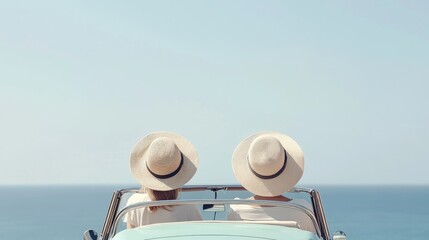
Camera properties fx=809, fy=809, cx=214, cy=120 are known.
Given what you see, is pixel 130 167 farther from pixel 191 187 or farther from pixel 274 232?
pixel 274 232

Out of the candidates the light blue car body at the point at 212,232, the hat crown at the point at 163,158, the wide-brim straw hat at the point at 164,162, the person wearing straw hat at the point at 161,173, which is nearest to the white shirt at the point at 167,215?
the person wearing straw hat at the point at 161,173

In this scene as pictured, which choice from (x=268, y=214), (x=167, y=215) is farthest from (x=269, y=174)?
(x=167, y=215)

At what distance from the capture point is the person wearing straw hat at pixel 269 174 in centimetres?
609

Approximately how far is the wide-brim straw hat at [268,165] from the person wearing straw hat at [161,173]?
17.3 inches

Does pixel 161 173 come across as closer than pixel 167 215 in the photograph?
No

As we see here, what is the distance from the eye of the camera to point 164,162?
21.7ft

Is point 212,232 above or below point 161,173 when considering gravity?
below

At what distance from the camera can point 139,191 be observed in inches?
269

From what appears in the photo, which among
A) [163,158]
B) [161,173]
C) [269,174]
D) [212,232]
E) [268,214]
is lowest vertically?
[212,232]

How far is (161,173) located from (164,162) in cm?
9

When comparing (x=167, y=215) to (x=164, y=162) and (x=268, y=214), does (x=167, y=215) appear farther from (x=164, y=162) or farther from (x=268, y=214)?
(x=268, y=214)

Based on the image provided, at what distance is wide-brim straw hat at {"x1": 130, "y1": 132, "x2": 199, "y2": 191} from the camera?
6602 millimetres

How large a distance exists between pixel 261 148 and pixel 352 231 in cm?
8275

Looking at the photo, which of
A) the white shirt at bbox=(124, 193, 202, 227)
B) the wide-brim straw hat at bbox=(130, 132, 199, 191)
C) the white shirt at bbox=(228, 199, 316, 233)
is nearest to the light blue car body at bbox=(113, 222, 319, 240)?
the white shirt at bbox=(228, 199, 316, 233)
